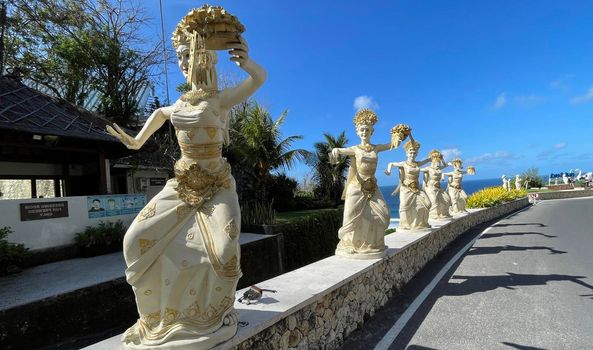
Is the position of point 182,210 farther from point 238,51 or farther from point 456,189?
point 456,189

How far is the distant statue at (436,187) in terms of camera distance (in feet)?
37.5

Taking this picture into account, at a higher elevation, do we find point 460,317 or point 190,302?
point 190,302

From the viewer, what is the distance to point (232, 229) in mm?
2672

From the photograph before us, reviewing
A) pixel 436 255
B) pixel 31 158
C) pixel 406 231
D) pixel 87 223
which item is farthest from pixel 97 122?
pixel 436 255

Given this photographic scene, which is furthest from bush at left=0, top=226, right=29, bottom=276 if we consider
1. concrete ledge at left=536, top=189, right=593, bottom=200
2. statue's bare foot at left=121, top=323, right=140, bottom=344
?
concrete ledge at left=536, top=189, right=593, bottom=200

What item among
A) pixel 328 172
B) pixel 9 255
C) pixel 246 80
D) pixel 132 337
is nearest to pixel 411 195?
pixel 246 80

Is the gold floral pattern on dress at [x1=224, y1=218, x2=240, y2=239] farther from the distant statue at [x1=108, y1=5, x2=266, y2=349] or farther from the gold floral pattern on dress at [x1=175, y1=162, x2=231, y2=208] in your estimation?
the gold floral pattern on dress at [x1=175, y1=162, x2=231, y2=208]

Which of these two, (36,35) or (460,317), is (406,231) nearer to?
(460,317)

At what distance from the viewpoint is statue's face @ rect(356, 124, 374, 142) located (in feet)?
19.7

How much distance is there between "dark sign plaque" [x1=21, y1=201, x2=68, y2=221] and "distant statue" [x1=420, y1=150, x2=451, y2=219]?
10528 mm

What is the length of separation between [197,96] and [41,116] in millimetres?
9698

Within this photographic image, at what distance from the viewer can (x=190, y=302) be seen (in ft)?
8.43

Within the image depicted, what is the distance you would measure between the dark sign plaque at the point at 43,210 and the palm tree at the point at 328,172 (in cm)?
1610

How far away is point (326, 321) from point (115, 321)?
4902 mm
